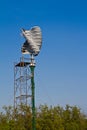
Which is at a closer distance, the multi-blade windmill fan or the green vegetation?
the multi-blade windmill fan

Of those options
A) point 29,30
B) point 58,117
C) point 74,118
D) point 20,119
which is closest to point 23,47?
point 29,30

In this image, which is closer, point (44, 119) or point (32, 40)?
point (32, 40)

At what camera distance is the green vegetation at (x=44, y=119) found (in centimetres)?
4138

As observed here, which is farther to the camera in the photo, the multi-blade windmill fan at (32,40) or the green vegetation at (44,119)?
the green vegetation at (44,119)

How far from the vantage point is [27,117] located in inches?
1673

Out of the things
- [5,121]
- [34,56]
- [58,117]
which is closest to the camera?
[34,56]

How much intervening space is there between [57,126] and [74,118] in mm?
4953

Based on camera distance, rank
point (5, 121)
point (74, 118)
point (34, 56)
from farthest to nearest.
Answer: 1. point (74, 118)
2. point (5, 121)
3. point (34, 56)

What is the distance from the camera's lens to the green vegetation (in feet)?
136

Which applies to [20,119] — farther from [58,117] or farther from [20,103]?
[58,117]

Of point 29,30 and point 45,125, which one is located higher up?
point 29,30

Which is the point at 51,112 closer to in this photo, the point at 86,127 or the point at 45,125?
the point at 45,125

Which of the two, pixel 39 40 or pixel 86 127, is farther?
pixel 86 127

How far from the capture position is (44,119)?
43656 millimetres
